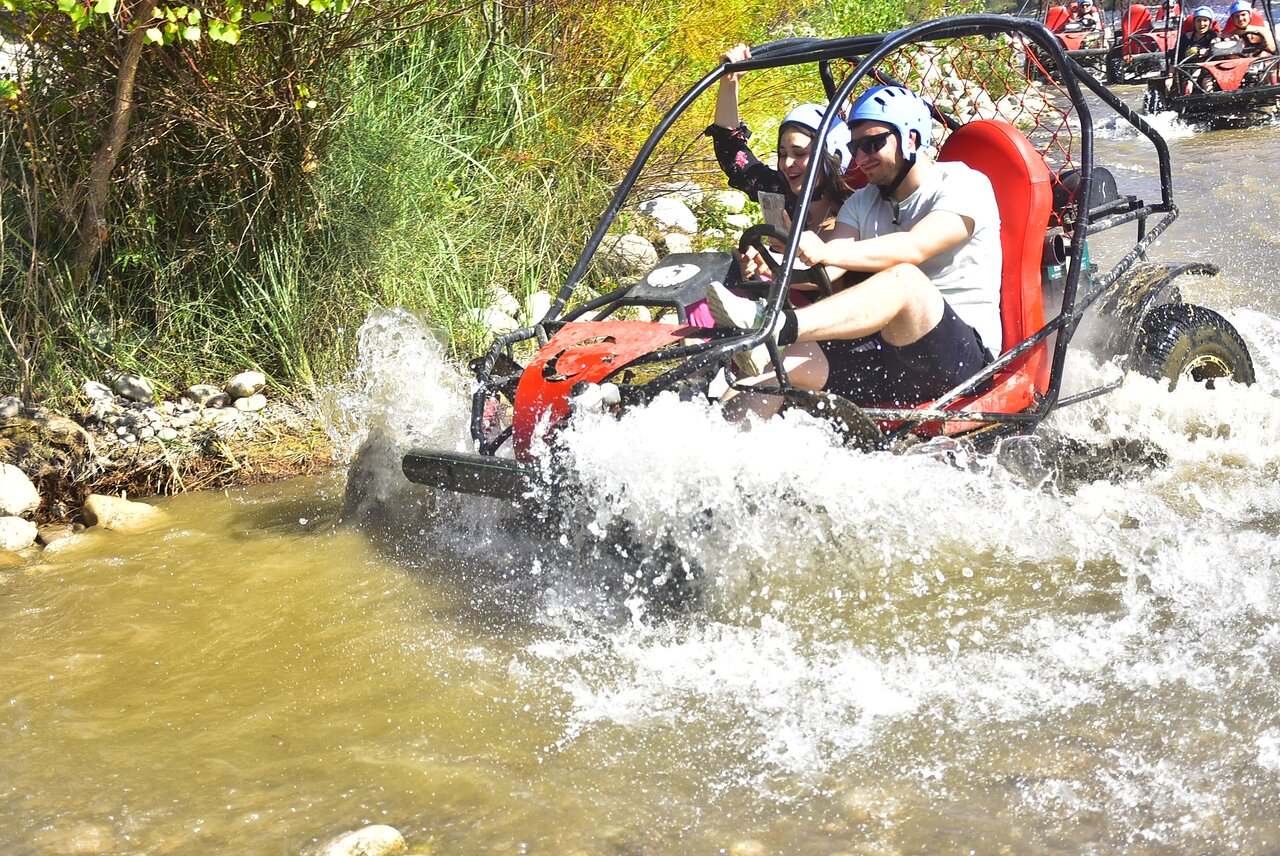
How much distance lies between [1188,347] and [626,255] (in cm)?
297

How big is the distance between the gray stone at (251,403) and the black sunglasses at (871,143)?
272cm

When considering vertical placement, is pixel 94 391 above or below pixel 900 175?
below

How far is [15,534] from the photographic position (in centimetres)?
445

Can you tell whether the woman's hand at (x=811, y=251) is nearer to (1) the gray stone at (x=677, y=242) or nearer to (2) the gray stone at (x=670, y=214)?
(1) the gray stone at (x=677, y=242)

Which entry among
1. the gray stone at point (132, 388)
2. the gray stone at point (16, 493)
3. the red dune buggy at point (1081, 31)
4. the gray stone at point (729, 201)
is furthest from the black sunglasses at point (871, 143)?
the red dune buggy at point (1081, 31)

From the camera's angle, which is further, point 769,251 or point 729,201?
point 729,201

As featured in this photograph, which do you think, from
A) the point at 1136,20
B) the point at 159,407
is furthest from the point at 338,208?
the point at 1136,20

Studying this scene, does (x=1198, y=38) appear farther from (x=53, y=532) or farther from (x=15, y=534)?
(x=15, y=534)

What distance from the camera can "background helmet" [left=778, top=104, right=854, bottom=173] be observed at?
446cm

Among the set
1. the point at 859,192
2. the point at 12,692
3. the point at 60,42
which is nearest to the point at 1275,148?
the point at 859,192

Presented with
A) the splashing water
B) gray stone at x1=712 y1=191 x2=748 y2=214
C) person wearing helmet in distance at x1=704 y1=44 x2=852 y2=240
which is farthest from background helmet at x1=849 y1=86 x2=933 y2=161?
gray stone at x1=712 y1=191 x2=748 y2=214

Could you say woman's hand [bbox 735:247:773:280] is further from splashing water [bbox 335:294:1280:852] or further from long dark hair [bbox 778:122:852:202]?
splashing water [bbox 335:294:1280:852]

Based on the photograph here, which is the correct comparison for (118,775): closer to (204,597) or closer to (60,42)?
(204,597)

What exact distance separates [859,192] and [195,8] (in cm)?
248
